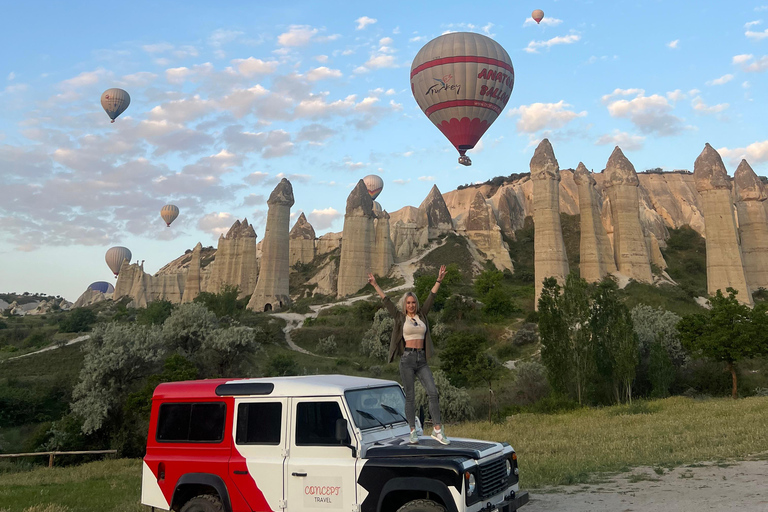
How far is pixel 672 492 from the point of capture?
8.59 metres

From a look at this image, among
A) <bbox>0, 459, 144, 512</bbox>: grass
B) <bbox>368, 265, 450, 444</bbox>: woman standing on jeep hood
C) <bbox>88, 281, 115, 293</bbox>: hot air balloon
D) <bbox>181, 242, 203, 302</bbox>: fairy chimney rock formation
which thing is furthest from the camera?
<bbox>88, 281, 115, 293</bbox>: hot air balloon

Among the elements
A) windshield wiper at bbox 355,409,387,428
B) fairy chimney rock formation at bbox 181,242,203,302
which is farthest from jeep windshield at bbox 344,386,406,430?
fairy chimney rock formation at bbox 181,242,203,302

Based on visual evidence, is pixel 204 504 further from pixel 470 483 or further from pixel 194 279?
pixel 194 279

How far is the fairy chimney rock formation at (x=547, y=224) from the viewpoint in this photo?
54.5m

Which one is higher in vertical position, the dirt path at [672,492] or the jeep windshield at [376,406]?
the jeep windshield at [376,406]

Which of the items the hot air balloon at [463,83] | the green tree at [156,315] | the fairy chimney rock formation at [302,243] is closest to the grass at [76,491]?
the hot air balloon at [463,83]

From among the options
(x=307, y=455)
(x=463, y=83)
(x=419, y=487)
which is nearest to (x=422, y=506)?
(x=419, y=487)

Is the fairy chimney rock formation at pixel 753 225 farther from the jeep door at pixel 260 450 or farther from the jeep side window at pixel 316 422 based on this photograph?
the jeep door at pixel 260 450

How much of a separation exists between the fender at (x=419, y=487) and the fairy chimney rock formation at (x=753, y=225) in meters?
67.2

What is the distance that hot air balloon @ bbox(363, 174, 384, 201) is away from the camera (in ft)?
385

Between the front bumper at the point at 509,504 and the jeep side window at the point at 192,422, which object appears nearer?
the front bumper at the point at 509,504

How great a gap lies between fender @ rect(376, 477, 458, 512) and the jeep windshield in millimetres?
744

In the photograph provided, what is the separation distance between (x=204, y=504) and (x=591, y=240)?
6184 cm

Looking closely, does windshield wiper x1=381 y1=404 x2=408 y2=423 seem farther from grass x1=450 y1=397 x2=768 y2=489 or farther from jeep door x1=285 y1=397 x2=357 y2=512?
grass x1=450 y1=397 x2=768 y2=489
